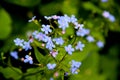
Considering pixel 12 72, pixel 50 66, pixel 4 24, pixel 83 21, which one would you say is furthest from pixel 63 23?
pixel 4 24

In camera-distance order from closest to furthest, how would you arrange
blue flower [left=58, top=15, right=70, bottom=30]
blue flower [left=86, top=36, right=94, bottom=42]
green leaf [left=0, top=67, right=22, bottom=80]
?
blue flower [left=58, top=15, right=70, bottom=30]
green leaf [left=0, top=67, right=22, bottom=80]
blue flower [left=86, top=36, right=94, bottom=42]

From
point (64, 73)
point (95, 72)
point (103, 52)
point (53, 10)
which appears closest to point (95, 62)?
point (95, 72)

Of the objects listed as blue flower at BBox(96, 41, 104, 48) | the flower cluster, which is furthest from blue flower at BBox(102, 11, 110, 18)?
blue flower at BBox(96, 41, 104, 48)

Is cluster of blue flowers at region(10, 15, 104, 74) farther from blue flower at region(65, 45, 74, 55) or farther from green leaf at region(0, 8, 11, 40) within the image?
green leaf at region(0, 8, 11, 40)

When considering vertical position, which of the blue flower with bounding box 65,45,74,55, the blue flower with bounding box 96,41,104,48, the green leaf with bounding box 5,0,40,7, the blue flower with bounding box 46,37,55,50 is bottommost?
the blue flower with bounding box 65,45,74,55

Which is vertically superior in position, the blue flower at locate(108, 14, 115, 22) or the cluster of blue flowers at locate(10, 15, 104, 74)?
the blue flower at locate(108, 14, 115, 22)

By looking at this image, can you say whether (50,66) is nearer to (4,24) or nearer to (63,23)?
(63,23)

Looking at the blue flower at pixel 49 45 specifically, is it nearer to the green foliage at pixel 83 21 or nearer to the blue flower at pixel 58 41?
the blue flower at pixel 58 41
